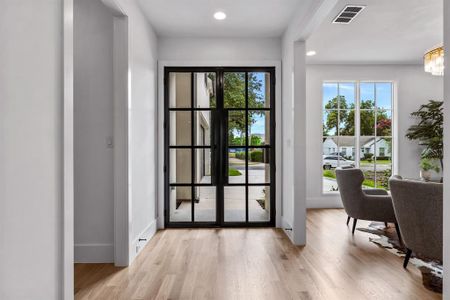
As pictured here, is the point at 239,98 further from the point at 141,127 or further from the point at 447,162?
the point at 447,162

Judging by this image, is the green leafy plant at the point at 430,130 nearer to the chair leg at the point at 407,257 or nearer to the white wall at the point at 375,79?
the white wall at the point at 375,79

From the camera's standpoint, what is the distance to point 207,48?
434 centimetres

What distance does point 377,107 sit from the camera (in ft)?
19.0

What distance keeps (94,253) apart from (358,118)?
4.98m

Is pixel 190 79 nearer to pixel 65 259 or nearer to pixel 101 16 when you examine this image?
pixel 101 16

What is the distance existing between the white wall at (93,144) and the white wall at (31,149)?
1.33 m

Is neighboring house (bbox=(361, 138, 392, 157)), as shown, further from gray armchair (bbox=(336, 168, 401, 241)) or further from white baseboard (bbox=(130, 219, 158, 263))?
white baseboard (bbox=(130, 219, 158, 263))

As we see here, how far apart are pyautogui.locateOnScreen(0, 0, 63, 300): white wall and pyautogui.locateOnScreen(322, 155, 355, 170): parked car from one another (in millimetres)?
5043

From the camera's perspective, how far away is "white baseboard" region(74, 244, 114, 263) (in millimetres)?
2969

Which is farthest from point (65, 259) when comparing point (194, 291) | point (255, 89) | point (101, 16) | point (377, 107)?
point (377, 107)

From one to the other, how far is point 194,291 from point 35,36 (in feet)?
6.54

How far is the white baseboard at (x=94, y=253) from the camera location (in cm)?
297

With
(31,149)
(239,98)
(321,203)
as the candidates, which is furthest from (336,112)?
(31,149)

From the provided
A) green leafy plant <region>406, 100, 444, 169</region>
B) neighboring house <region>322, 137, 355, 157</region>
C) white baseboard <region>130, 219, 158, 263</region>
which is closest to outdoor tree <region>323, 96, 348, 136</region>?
neighboring house <region>322, 137, 355, 157</region>
